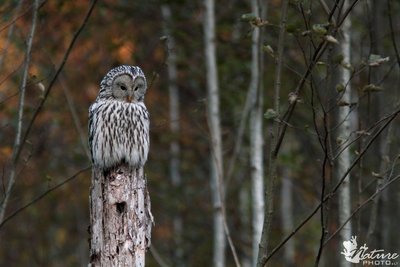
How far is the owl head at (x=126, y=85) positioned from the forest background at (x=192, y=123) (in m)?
0.16

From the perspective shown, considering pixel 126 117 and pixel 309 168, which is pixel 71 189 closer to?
pixel 309 168

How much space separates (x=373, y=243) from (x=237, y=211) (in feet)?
11.9

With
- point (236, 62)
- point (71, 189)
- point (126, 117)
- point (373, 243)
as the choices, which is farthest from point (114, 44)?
point (71, 189)

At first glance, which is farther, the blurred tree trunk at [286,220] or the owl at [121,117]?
the blurred tree trunk at [286,220]

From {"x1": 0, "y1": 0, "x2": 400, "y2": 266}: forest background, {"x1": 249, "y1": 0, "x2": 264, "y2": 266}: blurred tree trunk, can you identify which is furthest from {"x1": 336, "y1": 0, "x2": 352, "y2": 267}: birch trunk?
{"x1": 249, "y1": 0, "x2": 264, "y2": 266}: blurred tree trunk

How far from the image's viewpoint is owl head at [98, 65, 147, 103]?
6.52m

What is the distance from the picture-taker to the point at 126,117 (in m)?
6.42

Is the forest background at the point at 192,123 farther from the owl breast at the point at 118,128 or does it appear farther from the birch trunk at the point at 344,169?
the owl breast at the point at 118,128

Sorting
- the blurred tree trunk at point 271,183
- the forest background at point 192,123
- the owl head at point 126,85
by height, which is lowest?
the blurred tree trunk at point 271,183

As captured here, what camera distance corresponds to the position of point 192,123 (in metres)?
13.6

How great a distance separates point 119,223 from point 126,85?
5.72 feet


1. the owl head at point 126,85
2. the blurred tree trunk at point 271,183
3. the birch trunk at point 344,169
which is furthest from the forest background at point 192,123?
the blurred tree trunk at point 271,183

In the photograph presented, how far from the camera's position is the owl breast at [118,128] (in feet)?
20.3

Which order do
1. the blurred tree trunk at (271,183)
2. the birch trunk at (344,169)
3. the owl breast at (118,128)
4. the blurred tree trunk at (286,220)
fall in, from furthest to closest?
A: the blurred tree trunk at (286,220), the owl breast at (118,128), the birch trunk at (344,169), the blurred tree trunk at (271,183)
